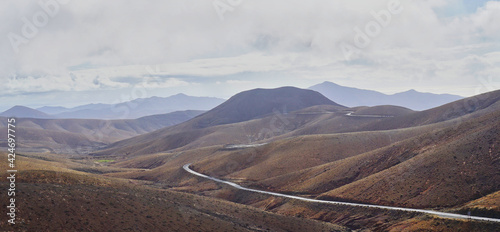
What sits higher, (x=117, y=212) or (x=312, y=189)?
(x=117, y=212)

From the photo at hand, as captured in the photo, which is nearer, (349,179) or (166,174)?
(349,179)

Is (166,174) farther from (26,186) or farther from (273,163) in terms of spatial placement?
(26,186)

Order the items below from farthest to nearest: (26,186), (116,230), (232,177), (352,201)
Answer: (232,177)
(352,201)
(26,186)
(116,230)

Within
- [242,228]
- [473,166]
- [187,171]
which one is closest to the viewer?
[242,228]

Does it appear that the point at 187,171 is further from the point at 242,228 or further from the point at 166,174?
the point at 242,228

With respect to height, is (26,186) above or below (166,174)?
above

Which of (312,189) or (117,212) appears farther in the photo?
(312,189)

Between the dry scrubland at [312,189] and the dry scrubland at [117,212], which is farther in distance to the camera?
the dry scrubland at [312,189]

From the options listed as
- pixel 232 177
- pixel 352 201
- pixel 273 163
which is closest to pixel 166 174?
pixel 232 177

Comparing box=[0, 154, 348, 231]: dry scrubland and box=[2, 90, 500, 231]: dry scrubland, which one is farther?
box=[2, 90, 500, 231]: dry scrubland

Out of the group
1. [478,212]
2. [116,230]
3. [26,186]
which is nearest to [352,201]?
[478,212]
